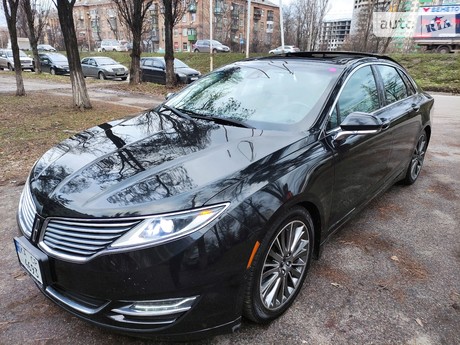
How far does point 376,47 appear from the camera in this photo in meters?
31.8

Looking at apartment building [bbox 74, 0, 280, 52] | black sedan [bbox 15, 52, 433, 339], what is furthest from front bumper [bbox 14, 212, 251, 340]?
apartment building [bbox 74, 0, 280, 52]

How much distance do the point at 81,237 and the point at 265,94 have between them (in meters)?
1.90

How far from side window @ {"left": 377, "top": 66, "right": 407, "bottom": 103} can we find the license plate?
3.35 metres

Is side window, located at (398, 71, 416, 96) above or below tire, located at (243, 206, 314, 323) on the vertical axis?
above

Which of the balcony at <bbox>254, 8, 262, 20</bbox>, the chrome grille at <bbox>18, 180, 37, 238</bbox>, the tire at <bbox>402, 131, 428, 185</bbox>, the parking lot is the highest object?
the balcony at <bbox>254, 8, 262, 20</bbox>

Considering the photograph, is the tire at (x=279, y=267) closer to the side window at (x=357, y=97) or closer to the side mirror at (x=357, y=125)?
the side mirror at (x=357, y=125)

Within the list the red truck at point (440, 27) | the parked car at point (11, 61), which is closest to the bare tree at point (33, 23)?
the parked car at point (11, 61)

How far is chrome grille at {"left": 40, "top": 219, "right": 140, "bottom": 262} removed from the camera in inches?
70.1

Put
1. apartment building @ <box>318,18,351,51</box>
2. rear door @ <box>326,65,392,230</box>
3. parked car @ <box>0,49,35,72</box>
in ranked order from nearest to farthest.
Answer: rear door @ <box>326,65,392,230</box> < parked car @ <box>0,49,35,72</box> < apartment building @ <box>318,18,351,51</box>

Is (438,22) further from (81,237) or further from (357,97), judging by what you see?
(81,237)

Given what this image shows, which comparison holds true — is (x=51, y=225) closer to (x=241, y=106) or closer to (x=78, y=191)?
(x=78, y=191)

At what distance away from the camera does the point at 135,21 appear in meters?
15.9

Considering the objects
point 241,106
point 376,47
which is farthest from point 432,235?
point 376,47

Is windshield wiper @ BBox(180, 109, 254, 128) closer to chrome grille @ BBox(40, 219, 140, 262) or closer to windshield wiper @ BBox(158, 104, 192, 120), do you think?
windshield wiper @ BBox(158, 104, 192, 120)
